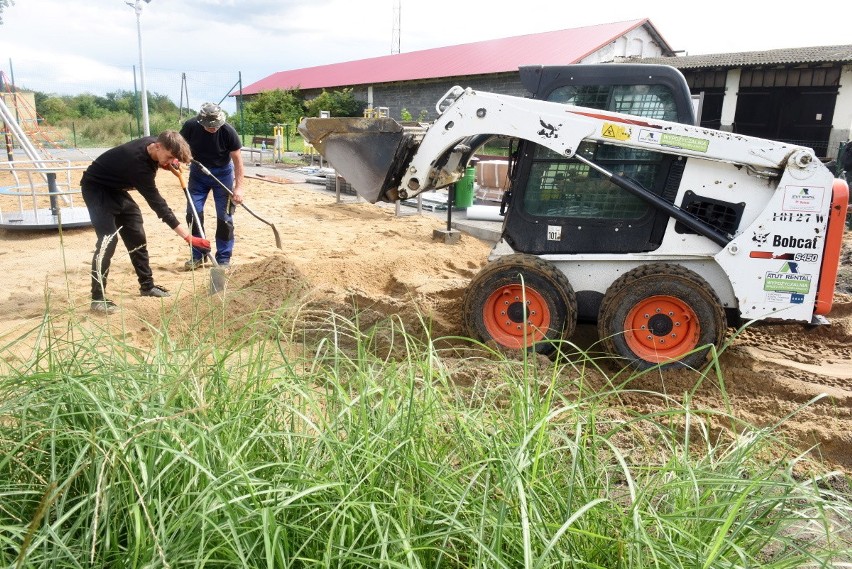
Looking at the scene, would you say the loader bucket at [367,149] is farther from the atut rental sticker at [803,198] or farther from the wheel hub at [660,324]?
the atut rental sticker at [803,198]

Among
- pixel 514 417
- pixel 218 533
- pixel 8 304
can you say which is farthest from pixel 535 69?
pixel 8 304

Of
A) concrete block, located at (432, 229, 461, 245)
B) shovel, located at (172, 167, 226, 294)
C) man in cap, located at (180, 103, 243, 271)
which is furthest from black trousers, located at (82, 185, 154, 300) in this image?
concrete block, located at (432, 229, 461, 245)

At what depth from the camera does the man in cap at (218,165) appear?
6750mm

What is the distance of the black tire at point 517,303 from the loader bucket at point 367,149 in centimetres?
105

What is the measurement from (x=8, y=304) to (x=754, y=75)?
63.7 feet

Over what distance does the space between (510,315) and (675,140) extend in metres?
1.60

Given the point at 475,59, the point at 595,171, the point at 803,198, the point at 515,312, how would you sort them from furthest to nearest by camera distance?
the point at 475,59 → the point at 515,312 → the point at 595,171 → the point at 803,198

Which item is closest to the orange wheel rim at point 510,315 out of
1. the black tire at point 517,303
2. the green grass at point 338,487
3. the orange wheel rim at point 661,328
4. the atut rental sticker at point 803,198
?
the black tire at point 517,303

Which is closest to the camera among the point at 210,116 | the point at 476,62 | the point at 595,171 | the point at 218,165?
the point at 595,171

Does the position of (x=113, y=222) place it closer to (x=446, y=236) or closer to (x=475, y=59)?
(x=446, y=236)

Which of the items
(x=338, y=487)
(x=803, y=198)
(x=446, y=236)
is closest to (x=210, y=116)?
(x=446, y=236)

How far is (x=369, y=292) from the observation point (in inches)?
249

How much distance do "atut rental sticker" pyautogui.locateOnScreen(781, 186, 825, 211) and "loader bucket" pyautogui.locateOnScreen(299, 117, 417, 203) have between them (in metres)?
2.57

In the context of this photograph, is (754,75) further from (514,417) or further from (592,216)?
(514,417)
